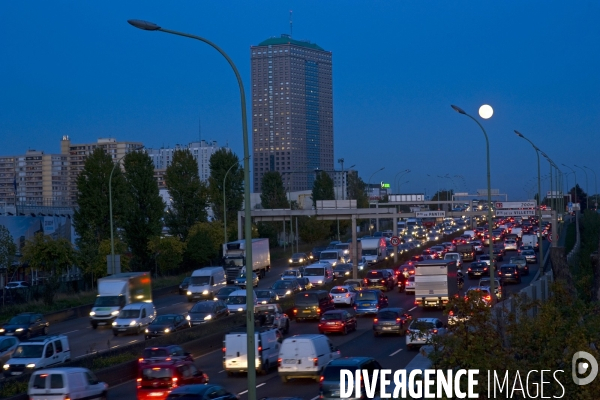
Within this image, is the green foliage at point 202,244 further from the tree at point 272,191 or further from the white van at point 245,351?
the white van at point 245,351

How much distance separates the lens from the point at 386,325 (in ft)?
106

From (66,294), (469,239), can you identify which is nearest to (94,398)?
(66,294)

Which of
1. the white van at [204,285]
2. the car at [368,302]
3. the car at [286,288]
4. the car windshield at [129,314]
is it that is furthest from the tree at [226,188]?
the car windshield at [129,314]

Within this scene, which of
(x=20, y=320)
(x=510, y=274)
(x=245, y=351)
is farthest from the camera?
(x=510, y=274)

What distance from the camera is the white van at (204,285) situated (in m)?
48.4

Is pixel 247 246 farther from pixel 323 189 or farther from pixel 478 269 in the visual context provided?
pixel 323 189

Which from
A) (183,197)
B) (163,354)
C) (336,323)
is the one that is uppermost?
(183,197)

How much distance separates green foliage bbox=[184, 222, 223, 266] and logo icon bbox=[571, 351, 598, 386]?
58113 mm

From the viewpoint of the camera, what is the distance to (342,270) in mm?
57438

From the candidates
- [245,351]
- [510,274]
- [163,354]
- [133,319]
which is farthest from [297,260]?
[163,354]

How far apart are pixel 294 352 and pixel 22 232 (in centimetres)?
4843

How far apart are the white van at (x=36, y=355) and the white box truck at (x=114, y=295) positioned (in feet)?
39.9

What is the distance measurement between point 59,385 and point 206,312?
17983 millimetres

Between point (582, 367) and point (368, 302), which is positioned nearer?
point (582, 367)
